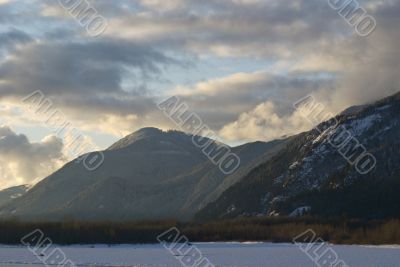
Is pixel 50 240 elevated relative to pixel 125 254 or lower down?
elevated

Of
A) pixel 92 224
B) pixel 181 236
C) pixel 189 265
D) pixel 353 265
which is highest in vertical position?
pixel 92 224

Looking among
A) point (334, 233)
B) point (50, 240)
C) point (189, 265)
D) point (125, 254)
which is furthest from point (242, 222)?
point (189, 265)

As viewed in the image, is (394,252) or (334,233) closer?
(394,252)

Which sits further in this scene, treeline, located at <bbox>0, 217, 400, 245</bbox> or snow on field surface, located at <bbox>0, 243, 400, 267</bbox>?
treeline, located at <bbox>0, 217, 400, 245</bbox>

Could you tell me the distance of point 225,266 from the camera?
277 ft

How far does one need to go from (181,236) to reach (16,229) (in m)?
33.8

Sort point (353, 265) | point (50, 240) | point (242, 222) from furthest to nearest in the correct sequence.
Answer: point (242, 222)
point (50, 240)
point (353, 265)

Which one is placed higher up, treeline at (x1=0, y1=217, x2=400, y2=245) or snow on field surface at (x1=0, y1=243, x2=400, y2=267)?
treeline at (x1=0, y1=217, x2=400, y2=245)

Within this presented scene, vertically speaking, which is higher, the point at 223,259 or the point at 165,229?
the point at 165,229

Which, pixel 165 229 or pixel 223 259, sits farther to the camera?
pixel 165 229

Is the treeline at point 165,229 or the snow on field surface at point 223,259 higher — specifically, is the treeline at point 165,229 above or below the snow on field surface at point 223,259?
above

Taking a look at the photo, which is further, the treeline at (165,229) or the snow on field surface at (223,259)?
the treeline at (165,229)

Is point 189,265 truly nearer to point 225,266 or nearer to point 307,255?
point 225,266

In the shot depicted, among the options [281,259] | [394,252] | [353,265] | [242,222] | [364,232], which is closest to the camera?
[353,265]
